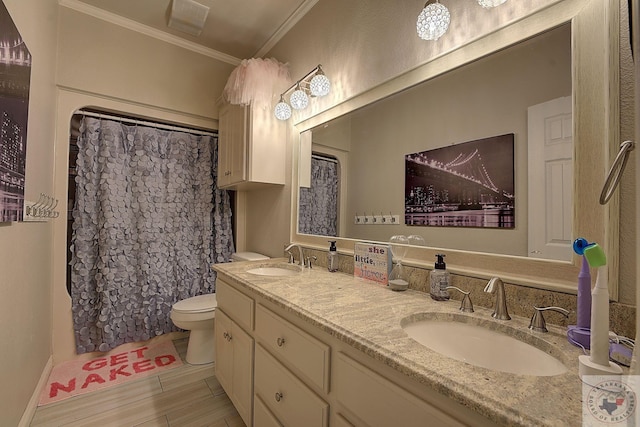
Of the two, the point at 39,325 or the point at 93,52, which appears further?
the point at 93,52

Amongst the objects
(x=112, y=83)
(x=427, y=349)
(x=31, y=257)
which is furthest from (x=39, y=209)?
(x=427, y=349)

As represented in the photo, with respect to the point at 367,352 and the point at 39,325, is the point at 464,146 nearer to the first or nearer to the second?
the point at 367,352

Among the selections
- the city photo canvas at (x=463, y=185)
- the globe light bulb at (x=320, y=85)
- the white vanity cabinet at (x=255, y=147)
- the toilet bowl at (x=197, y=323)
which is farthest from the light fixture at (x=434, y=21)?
the toilet bowl at (x=197, y=323)

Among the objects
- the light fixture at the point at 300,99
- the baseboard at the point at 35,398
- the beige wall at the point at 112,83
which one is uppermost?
the beige wall at the point at 112,83

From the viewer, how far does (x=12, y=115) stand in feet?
3.43

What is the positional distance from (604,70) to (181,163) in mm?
2641

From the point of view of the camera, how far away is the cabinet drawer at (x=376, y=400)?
55cm

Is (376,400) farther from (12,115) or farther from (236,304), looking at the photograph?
(12,115)

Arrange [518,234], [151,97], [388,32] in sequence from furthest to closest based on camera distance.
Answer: [151,97] → [388,32] → [518,234]

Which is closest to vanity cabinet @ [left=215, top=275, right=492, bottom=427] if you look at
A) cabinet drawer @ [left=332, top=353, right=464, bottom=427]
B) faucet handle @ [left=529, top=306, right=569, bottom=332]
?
cabinet drawer @ [left=332, top=353, right=464, bottom=427]

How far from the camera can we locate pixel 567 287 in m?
0.77

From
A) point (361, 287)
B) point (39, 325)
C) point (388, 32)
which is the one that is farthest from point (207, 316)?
point (388, 32)

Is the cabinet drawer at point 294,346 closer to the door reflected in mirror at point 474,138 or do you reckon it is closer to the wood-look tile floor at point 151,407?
the door reflected in mirror at point 474,138

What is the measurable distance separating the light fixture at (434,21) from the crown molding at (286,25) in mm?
1114
